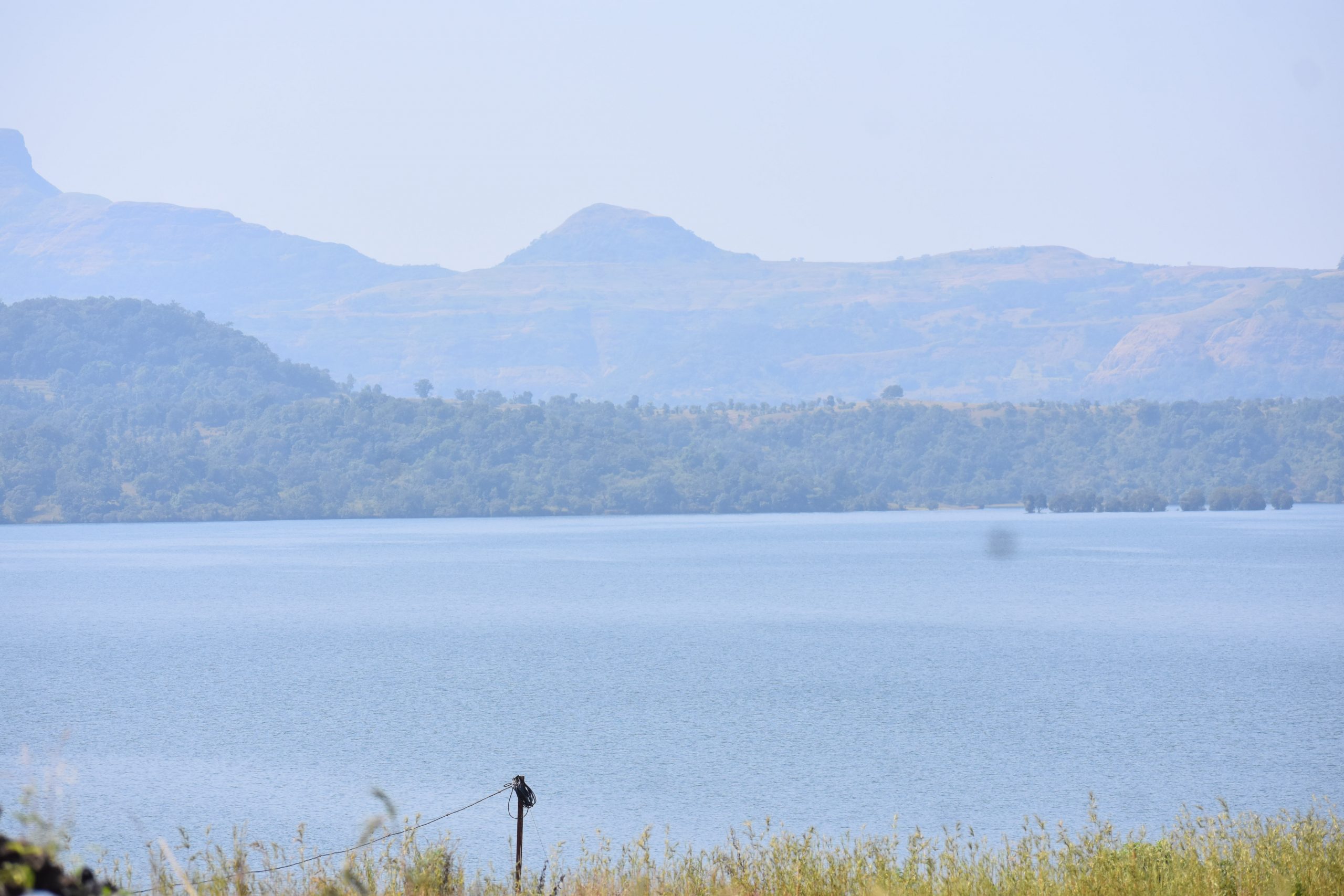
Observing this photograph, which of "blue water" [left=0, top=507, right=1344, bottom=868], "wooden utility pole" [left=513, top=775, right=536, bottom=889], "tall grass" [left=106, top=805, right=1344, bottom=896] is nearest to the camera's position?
"tall grass" [left=106, top=805, right=1344, bottom=896]

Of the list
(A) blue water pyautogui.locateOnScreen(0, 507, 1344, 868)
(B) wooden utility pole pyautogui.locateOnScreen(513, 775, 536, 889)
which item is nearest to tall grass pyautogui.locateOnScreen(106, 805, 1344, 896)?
(B) wooden utility pole pyautogui.locateOnScreen(513, 775, 536, 889)

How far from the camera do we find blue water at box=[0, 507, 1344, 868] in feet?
95.4

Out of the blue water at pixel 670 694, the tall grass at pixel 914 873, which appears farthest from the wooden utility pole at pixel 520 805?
the blue water at pixel 670 694

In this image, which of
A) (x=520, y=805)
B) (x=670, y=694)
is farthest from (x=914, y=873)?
(x=670, y=694)

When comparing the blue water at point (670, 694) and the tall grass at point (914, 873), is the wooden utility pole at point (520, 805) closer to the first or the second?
the tall grass at point (914, 873)

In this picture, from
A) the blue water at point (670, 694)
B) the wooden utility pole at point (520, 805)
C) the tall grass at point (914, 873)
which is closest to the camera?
the tall grass at point (914, 873)

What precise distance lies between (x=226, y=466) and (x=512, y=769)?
159293 millimetres

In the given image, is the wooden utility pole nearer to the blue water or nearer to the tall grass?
the tall grass

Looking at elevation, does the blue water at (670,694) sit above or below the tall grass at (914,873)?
below

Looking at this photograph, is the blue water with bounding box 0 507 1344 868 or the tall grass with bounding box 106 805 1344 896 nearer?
the tall grass with bounding box 106 805 1344 896

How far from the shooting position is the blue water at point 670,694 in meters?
29.1

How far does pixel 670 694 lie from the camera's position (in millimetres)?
44500

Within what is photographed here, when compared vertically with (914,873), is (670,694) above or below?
below

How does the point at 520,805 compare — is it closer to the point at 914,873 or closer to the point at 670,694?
the point at 914,873
